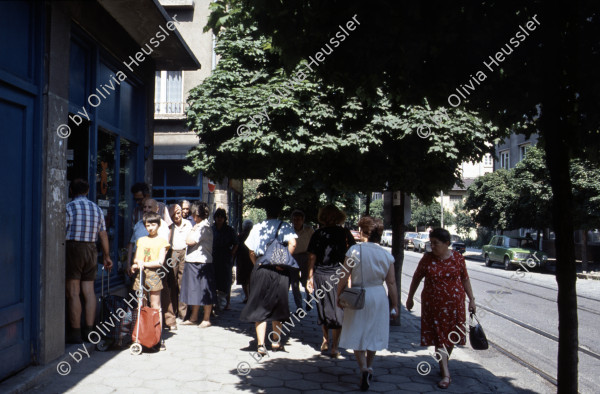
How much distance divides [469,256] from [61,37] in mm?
35078

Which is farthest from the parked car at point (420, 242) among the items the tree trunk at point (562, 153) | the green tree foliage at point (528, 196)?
the tree trunk at point (562, 153)

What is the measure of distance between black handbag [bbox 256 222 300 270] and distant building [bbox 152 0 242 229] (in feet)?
41.2

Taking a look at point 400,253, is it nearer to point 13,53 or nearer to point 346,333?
point 346,333

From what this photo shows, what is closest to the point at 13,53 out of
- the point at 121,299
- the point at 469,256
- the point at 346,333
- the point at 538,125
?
the point at 121,299

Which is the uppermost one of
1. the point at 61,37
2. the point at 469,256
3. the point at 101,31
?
the point at 101,31

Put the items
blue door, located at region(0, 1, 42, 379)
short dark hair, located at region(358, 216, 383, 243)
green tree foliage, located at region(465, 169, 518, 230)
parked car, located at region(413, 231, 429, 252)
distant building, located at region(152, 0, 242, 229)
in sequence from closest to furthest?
blue door, located at region(0, 1, 42, 379) → short dark hair, located at region(358, 216, 383, 243) → distant building, located at region(152, 0, 242, 229) → green tree foliage, located at region(465, 169, 518, 230) → parked car, located at region(413, 231, 429, 252)

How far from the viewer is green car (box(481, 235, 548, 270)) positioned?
25078mm

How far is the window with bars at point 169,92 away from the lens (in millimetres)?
19828

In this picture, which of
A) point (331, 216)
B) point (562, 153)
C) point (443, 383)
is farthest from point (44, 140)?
point (443, 383)

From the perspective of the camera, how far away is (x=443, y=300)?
540cm

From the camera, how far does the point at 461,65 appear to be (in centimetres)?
390

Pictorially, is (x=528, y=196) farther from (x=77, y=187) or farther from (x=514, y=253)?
(x=77, y=187)

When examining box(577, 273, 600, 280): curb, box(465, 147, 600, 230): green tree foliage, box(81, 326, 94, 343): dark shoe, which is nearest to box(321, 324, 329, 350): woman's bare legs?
box(81, 326, 94, 343): dark shoe

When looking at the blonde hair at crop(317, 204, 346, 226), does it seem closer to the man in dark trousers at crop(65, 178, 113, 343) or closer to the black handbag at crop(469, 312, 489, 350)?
the black handbag at crop(469, 312, 489, 350)
